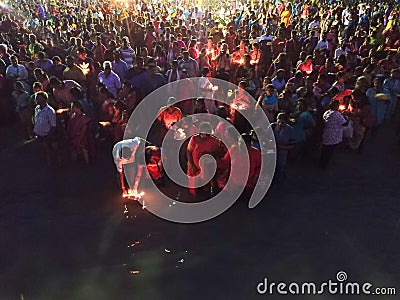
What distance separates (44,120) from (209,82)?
3205mm

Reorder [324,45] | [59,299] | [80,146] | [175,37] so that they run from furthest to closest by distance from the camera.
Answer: [175,37] < [324,45] < [80,146] < [59,299]

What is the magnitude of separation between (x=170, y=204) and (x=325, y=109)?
124 inches

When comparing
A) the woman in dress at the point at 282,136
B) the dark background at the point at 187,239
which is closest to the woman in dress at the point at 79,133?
the dark background at the point at 187,239

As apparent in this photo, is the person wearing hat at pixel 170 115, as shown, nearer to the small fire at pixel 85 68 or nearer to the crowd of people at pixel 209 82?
the crowd of people at pixel 209 82

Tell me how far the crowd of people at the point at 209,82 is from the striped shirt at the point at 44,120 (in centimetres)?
2

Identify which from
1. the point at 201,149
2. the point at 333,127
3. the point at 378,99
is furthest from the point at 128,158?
the point at 378,99

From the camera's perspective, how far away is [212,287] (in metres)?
4.55

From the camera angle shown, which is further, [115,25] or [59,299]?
[115,25]

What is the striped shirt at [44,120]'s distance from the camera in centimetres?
621

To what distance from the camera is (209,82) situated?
7.84 m

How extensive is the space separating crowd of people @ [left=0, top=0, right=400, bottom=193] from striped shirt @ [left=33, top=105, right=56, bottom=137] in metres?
0.02

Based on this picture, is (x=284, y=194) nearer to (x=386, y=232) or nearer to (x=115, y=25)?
(x=386, y=232)

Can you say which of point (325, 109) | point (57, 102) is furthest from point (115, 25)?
point (325, 109)

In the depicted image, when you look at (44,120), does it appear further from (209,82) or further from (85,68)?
(209,82)
